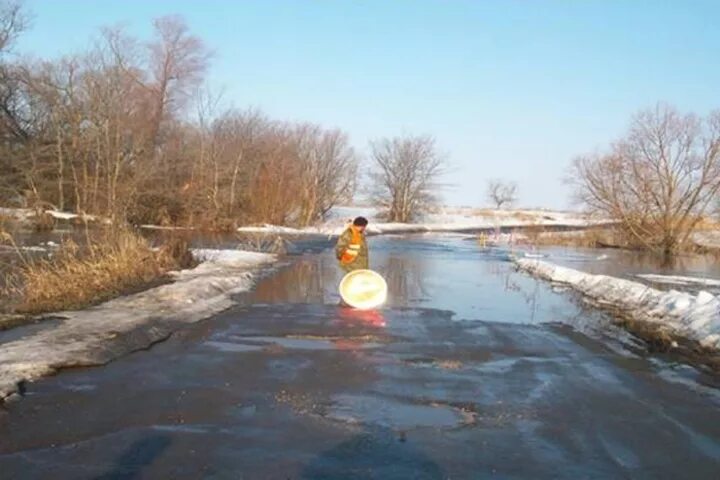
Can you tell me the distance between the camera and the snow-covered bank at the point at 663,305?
1259cm

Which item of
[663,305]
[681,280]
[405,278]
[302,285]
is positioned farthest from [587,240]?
[663,305]

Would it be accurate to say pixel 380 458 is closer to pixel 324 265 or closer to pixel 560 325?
pixel 560 325

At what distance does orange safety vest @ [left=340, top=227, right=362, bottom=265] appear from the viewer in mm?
15422

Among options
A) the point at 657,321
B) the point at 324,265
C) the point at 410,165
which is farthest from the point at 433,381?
the point at 410,165

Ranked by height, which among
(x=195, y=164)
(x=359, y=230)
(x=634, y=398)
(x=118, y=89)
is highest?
(x=118, y=89)

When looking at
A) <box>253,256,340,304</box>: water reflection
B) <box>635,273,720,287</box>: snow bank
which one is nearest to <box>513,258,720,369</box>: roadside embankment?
<box>635,273,720,287</box>: snow bank

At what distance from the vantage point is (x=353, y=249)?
50.8ft

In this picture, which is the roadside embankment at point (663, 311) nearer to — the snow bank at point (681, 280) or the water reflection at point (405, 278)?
the water reflection at point (405, 278)

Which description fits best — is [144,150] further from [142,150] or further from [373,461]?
[373,461]

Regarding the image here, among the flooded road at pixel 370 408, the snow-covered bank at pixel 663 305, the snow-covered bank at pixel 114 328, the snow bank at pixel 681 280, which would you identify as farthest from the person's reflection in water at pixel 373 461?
the snow bank at pixel 681 280

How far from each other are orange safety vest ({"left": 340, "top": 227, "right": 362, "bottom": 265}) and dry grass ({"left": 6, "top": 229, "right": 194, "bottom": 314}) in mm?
4836

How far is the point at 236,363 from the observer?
953 cm

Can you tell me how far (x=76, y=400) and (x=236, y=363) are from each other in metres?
2.51

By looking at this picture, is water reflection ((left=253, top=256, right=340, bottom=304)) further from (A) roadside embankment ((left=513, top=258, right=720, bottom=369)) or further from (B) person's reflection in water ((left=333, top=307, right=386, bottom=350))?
(A) roadside embankment ((left=513, top=258, right=720, bottom=369))
